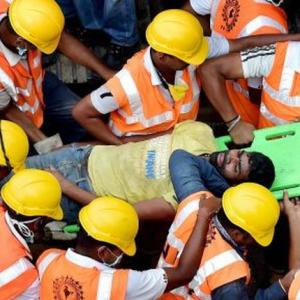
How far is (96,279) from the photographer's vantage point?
4.31 meters

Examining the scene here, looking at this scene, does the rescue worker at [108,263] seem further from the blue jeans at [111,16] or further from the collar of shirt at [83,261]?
the blue jeans at [111,16]

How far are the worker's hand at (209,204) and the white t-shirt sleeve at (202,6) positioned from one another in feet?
5.09

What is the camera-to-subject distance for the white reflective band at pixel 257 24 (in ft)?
18.1

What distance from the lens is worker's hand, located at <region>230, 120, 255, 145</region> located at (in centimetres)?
539

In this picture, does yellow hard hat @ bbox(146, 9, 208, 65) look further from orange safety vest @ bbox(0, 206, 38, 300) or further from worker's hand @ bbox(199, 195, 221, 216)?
orange safety vest @ bbox(0, 206, 38, 300)

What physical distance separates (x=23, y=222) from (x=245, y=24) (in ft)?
6.17

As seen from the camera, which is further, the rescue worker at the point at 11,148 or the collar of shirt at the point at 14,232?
the rescue worker at the point at 11,148

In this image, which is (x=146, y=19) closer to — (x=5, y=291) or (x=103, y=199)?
(x=103, y=199)

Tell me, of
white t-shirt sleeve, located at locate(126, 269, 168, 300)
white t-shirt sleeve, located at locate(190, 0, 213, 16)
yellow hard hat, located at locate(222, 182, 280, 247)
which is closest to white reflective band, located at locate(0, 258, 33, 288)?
white t-shirt sleeve, located at locate(126, 269, 168, 300)

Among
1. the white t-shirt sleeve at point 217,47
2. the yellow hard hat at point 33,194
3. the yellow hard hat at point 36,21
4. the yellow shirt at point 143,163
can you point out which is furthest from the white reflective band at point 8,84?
the white t-shirt sleeve at point 217,47

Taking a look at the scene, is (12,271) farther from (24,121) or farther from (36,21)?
(36,21)

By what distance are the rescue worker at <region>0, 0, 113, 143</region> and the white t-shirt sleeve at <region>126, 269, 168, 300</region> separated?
1499 mm

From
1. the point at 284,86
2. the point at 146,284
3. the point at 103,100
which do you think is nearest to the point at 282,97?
the point at 284,86

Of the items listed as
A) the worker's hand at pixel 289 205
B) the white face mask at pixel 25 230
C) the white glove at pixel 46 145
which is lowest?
the worker's hand at pixel 289 205
